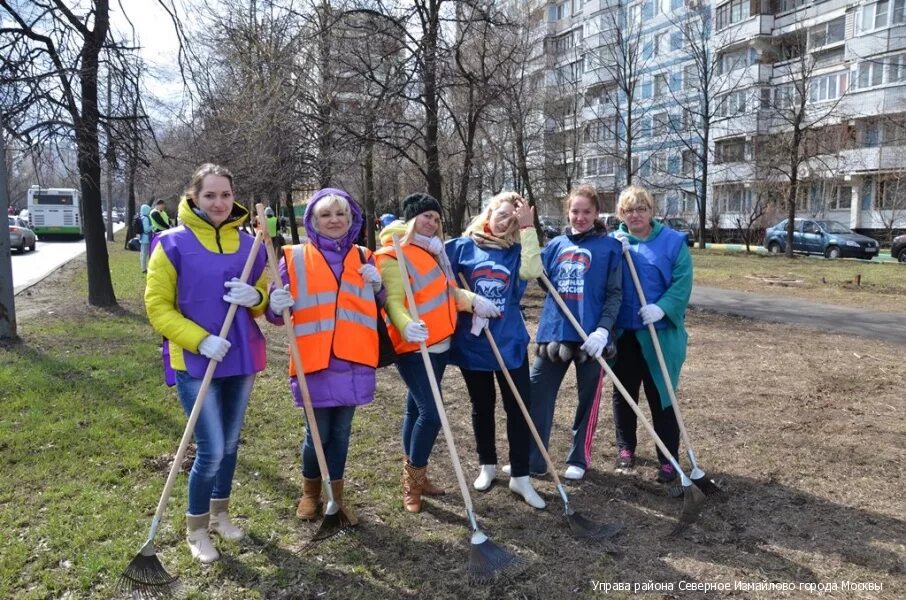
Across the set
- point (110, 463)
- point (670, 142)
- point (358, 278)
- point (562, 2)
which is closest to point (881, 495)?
point (358, 278)

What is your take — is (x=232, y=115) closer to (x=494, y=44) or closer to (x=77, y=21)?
(x=77, y=21)

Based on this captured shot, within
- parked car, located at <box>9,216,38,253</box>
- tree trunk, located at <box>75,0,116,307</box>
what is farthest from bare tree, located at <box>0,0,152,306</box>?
parked car, located at <box>9,216,38,253</box>

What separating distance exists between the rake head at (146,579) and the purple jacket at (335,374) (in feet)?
3.24

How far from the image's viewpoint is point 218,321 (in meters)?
3.27

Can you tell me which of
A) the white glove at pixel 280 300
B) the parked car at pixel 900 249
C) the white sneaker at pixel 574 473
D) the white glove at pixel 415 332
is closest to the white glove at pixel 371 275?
the white glove at pixel 415 332

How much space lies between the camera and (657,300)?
4223 mm

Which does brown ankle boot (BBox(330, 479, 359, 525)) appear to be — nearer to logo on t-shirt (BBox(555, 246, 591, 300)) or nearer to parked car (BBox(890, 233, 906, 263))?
logo on t-shirt (BBox(555, 246, 591, 300))

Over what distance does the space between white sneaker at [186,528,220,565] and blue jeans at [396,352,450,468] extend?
3.89 feet

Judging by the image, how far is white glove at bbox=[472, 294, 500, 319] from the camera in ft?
12.4

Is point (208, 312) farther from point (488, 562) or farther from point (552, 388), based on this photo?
point (552, 388)

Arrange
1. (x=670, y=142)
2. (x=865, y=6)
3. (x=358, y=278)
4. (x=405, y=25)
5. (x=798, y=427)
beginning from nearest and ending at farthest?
(x=358, y=278)
(x=798, y=427)
(x=405, y=25)
(x=865, y=6)
(x=670, y=142)

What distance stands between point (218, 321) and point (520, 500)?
2.12 meters

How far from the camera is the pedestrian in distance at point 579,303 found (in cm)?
409

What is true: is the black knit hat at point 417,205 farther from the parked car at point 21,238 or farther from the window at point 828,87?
the window at point 828,87
